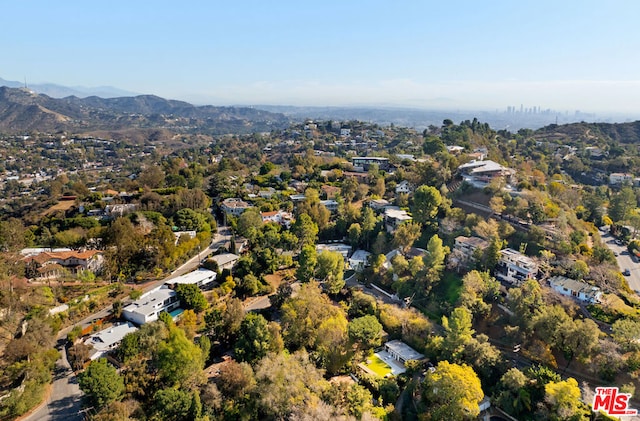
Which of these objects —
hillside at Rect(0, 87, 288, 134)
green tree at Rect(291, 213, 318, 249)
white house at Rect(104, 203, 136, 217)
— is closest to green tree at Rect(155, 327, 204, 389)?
green tree at Rect(291, 213, 318, 249)

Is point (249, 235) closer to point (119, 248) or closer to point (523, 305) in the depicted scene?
point (119, 248)

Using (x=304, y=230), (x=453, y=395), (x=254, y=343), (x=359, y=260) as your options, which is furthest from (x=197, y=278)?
(x=453, y=395)

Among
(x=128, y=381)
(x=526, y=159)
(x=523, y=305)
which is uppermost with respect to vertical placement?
(x=526, y=159)

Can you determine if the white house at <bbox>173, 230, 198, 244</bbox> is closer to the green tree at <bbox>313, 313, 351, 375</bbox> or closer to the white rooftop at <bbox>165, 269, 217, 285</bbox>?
the white rooftop at <bbox>165, 269, 217, 285</bbox>

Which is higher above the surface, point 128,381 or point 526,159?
point 526,159

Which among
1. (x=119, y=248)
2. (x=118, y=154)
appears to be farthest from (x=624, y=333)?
(x=118, y=154)

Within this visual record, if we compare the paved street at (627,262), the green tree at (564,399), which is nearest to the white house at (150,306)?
the green tree at (564,399)

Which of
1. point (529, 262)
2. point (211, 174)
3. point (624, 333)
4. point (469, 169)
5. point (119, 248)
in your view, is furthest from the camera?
point (211, 174)
